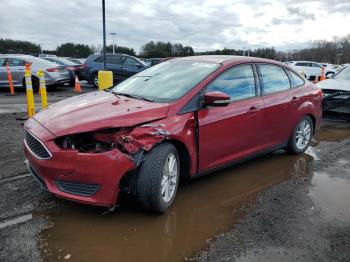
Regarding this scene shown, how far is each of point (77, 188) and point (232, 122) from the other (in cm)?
201

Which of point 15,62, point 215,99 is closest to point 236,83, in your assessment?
point 215,99

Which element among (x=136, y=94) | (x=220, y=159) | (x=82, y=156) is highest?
(x=136, y=94)

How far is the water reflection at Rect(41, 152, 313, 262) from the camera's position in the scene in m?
3.10

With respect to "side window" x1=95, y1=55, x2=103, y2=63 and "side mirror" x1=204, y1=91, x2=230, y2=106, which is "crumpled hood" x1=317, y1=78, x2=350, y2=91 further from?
"side window" x1=95, y1=55, x2=103, y2=63

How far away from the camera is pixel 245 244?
3264 millimetres

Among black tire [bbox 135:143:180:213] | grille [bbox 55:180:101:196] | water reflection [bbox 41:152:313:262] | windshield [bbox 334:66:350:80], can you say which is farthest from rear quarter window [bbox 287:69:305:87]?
windshield [bbox 334:66:350:80]

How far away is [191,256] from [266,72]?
3.16 meters

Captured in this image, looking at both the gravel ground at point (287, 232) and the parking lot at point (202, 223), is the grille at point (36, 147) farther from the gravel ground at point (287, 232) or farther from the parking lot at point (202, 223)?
the gravel ground at point (287, 232)

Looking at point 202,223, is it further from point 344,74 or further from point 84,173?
point 344,74

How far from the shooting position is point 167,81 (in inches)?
179

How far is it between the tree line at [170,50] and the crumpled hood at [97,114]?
4262 centimetres

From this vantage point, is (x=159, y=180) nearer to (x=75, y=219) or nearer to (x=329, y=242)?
(x=75, y=219)

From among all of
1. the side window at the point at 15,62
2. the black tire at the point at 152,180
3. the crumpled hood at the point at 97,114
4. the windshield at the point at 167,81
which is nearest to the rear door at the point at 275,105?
the windshield at the point at 167,81

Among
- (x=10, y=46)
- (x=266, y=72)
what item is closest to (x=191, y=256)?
(x=266, y=72)
